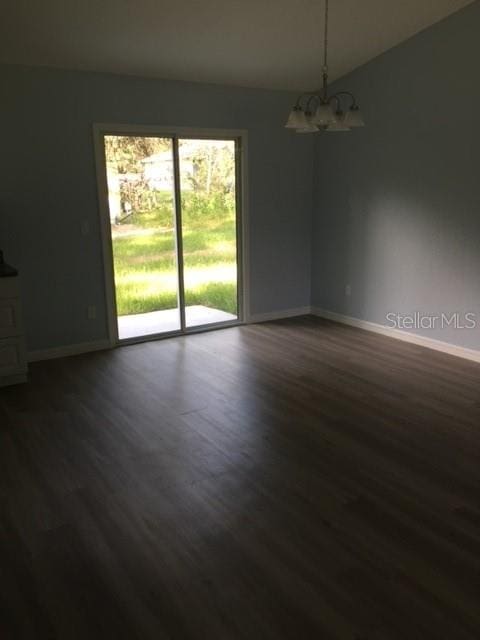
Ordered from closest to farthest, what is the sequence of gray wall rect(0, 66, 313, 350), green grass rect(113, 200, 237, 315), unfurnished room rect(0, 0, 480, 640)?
unfurnished room rect(0, 0, 480, 640), gray wall rect(0, 66, 313, 350), green grass rect(113, 200, 237, 315)

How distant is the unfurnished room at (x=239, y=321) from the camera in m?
2.20

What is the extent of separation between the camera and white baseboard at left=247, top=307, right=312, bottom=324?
20.5ft

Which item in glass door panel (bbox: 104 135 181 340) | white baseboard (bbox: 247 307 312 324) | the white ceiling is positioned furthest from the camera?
white baseboard (bbox: 247 307 312 324)

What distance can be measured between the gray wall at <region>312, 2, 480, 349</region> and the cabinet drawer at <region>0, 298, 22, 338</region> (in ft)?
11.4

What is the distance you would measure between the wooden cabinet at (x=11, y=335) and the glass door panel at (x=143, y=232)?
1.21 metres

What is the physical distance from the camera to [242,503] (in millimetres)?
2689

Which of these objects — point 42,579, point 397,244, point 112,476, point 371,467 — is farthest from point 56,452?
point 397,244

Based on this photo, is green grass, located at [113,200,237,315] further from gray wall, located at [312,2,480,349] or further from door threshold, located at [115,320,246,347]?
gray wall, located at [312,2,480,349]

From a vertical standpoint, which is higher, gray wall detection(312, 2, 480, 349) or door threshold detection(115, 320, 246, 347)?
gray wall detection(312, 2, 480, 349)

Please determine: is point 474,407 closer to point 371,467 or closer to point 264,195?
point 371,467

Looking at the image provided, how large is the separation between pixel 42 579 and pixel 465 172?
4.33m

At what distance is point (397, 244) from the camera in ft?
17.6

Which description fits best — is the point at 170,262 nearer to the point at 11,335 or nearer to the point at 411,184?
the point at 11,335

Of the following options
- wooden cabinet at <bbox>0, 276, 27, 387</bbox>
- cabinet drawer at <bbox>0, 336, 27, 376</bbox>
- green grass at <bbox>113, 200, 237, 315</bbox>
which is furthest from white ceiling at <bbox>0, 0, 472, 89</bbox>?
cabinet drawer at <bbox>0, 336, 27, 376</bbox>
